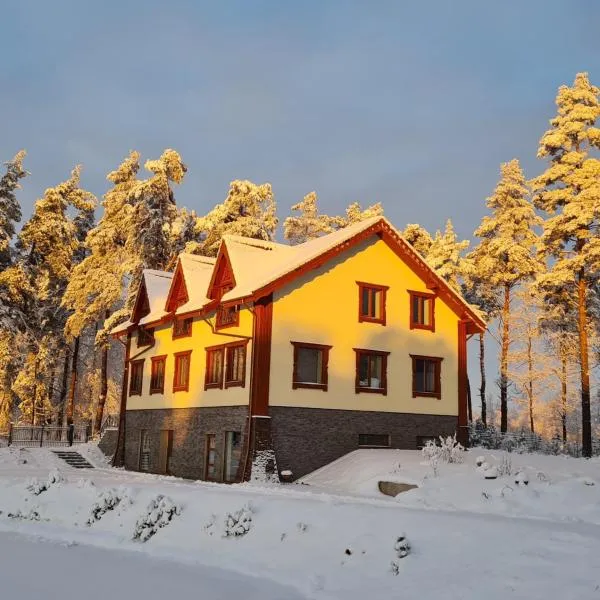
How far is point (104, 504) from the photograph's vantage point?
798 inches

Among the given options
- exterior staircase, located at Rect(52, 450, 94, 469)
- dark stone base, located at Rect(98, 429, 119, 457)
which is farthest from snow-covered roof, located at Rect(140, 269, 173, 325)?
exterior staircase, located at Rect(52, 450, 94, 469)

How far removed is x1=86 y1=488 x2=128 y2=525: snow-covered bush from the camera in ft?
65.7

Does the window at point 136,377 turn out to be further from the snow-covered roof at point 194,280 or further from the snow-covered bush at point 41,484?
the snow-covered bush at point 41,484

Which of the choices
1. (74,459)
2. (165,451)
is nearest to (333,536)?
(165,451)

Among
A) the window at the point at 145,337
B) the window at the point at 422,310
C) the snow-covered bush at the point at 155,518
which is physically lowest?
the snow-covered bush at the point at 155,518

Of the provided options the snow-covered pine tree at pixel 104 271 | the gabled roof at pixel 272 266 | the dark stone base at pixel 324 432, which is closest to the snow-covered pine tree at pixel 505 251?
the gabled roof at pixel 272 266

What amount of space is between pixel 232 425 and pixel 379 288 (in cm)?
845

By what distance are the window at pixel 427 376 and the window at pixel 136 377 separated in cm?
1479

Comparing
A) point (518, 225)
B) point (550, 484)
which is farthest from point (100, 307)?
point (550, 484)

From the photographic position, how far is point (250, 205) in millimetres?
47094

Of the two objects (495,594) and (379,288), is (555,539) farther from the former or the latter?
(379,288)

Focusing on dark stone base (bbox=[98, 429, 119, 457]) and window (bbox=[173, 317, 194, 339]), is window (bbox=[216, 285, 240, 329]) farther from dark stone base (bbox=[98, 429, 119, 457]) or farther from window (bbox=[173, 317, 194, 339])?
dark stone base (bbox=[98, 429, 119, 457])

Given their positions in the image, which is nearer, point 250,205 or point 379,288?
point 379,288

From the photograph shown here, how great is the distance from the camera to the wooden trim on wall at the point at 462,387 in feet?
103
